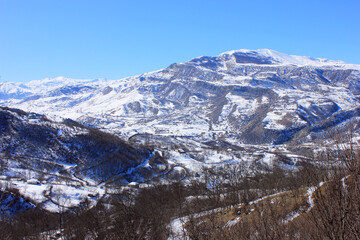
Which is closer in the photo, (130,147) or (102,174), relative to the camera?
(102,174)


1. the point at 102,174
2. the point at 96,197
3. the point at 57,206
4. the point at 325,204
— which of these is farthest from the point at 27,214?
the point at 325,204

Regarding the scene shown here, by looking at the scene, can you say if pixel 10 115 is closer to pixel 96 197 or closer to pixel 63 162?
pixel 63 162

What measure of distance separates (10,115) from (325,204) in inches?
5965

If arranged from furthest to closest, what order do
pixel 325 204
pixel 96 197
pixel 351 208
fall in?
pixel 96 197 < pixel 325 204 < pixel 351 208

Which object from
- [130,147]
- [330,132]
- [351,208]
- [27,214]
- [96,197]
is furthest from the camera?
[130,147]

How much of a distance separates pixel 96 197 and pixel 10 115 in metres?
82.0

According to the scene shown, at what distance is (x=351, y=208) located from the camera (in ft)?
24.4

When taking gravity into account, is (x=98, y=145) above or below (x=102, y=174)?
above

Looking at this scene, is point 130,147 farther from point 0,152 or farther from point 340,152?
point 340,152

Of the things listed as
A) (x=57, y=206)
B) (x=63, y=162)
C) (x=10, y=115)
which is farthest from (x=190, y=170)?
(x=10, y=115)

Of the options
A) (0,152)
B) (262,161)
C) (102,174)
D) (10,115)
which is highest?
(10,115)

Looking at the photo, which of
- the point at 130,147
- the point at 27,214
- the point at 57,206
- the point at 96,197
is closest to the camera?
the point at 27,214

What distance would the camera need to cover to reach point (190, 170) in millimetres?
126688

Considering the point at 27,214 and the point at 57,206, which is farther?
the point at 57,206
